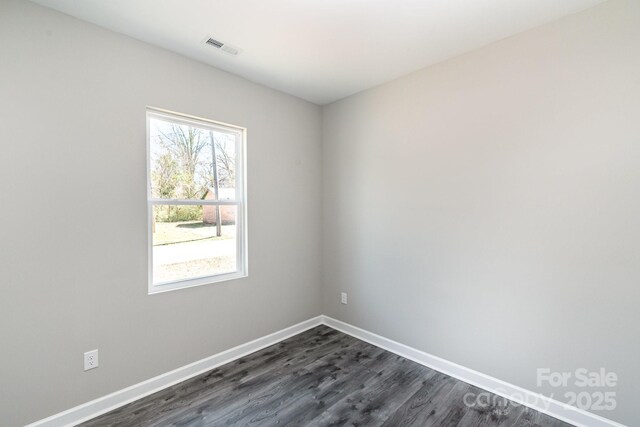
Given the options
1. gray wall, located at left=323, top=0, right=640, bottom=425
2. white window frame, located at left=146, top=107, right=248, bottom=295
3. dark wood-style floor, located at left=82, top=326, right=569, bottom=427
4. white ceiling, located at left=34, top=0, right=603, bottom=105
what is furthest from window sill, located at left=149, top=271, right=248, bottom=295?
white ceiling, located at left=34, top=0, right=603, bottom=105

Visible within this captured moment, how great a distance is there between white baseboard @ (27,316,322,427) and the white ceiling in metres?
2.67

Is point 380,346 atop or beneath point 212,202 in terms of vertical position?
beneath

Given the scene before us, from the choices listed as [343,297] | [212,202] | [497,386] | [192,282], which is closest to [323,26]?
[212,202]

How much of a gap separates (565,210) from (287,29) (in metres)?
2.35

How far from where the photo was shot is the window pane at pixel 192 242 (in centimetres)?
234

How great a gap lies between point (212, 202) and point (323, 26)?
1756 millimetres

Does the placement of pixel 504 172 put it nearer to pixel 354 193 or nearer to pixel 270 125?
pixel 354 193

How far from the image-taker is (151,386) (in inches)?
86.6

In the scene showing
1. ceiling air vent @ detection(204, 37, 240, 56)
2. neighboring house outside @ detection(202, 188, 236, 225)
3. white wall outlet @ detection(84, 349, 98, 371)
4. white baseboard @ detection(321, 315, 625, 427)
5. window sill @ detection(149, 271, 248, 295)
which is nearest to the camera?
white baseboard @ detection(321, 315, 625, 427)

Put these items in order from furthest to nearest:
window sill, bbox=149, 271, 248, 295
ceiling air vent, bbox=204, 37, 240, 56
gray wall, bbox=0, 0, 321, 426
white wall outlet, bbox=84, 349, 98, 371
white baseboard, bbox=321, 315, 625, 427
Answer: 1. window sill, bbox=149, 271, 248, 295
2. ceiling air vent, bbox=204, 37, 240, 56
3. white wall outlet, bbox=84, 349, 98, 371
4. white baseboard, bbox=321, 315, 625, 427
5. gray wall, bbox=0, 0, 321, 426

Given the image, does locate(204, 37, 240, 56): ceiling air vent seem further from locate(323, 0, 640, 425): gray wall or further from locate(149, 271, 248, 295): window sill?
locate(149, 271, 248, 295): window sill

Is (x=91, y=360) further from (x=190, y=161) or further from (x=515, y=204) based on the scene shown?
(x=515, y=204)

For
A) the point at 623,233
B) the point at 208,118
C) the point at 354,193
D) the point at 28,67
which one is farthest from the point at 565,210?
the point at 28,67

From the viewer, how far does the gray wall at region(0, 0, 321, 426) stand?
171 cm
